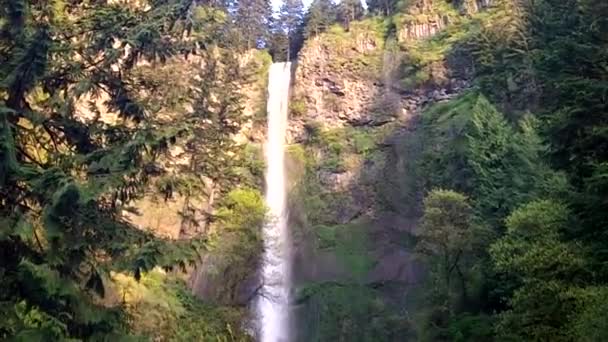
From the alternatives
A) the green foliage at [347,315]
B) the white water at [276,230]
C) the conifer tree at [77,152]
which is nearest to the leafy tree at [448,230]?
the green foliage at [347,315]

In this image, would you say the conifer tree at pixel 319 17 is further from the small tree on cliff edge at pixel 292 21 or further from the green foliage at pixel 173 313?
the green foliage at pixel 173 313

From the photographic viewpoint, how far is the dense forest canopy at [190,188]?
9070 mm

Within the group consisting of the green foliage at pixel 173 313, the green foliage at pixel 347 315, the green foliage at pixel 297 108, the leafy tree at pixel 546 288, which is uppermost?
the green foliage at pixel 297 108

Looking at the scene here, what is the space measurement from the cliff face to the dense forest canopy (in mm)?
5490

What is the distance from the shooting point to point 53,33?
9484 millimetres

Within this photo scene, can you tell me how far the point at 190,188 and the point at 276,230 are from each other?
75.7ft

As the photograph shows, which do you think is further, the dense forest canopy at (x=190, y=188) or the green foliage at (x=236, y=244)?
the green foliage at (x=236, y=244)

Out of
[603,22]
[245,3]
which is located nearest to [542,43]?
[603,22]

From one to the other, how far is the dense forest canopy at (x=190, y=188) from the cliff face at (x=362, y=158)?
18.0 ft

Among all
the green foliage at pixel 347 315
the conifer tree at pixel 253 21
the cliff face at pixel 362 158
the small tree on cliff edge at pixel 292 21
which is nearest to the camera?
the green foliage at pixel 347 315

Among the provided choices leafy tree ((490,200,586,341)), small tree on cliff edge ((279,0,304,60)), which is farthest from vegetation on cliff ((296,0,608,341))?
small tree on cliff edge ((279,0,304,60))

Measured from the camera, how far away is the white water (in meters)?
32.2

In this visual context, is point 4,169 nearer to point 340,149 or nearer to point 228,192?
point 228,192

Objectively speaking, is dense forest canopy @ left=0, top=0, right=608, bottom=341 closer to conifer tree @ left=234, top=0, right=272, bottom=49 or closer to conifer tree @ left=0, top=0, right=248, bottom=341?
conifer tree @ left=0, top=0, right=248, bottom=341
